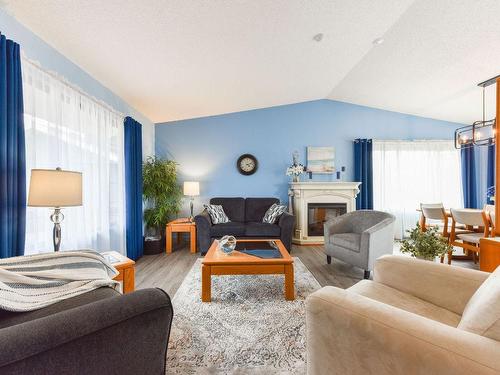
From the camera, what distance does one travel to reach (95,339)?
731mm

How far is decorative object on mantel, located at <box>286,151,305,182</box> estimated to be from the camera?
15.2 feet

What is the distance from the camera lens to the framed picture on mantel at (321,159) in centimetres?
484

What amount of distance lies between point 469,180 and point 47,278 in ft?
21.8

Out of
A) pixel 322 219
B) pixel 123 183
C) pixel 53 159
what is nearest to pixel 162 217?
pixel 123 183

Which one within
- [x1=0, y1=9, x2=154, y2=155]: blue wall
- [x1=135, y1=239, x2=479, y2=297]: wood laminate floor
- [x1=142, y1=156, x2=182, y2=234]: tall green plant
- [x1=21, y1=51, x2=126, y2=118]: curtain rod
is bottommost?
[x1=135, y1=239, x2=479, y2=297]: wood laminate floor

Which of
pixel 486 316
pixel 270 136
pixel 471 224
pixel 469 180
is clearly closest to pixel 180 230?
pixel 270 136

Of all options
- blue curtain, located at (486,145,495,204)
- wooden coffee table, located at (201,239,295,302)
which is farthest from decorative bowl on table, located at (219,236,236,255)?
blue curtain, located at (486,145,495,204)

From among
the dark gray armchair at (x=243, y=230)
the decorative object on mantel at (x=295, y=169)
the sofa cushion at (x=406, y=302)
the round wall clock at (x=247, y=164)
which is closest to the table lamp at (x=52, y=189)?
the sofa cushion at (x=406, y=302)

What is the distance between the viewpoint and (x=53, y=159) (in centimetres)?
208

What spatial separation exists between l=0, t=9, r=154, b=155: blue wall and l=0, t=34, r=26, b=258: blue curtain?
0.79 feet

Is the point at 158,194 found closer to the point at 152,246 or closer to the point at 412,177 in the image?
the point at 152,246

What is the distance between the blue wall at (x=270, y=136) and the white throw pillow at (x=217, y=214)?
2.06ft

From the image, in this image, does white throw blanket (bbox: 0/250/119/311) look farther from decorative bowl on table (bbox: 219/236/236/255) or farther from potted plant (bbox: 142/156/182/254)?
potted plant (bbox: 142/156/182/254)

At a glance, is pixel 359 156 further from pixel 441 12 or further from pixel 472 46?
pixel 441 12
